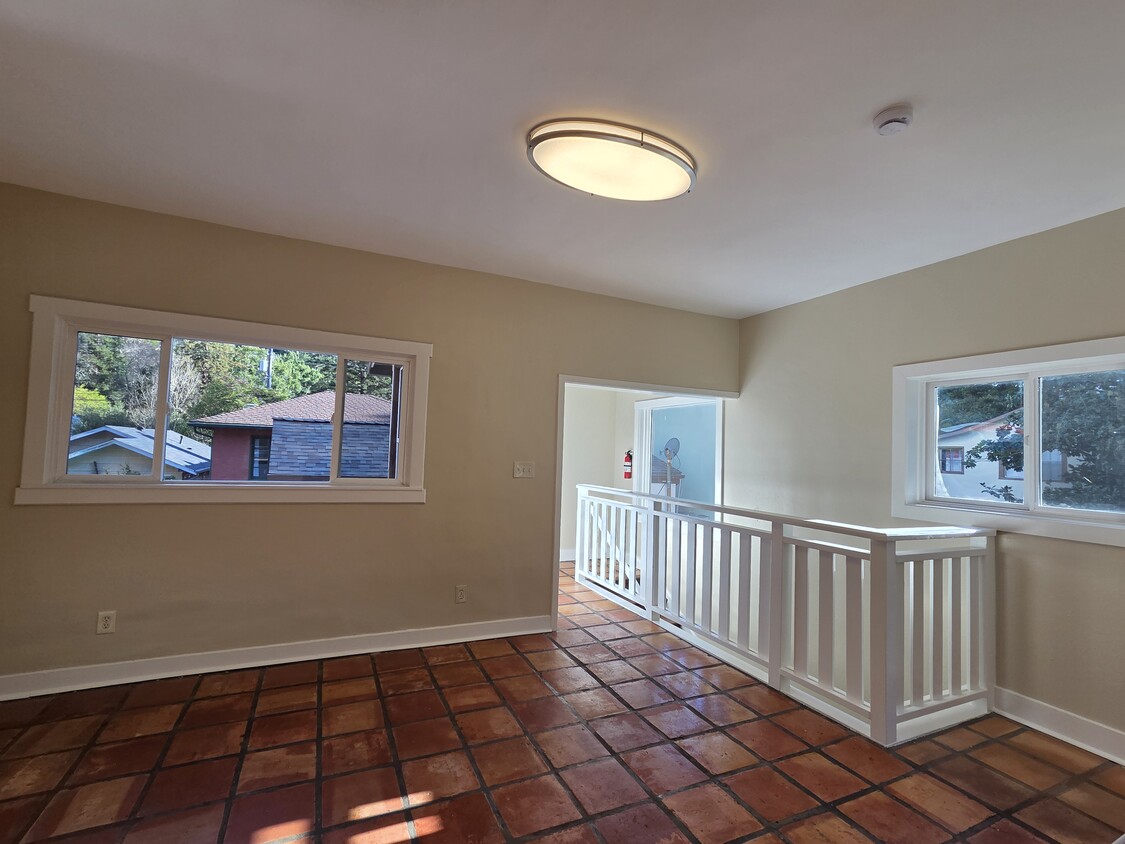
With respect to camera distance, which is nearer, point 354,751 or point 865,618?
point 354,751

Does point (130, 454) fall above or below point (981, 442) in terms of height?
below

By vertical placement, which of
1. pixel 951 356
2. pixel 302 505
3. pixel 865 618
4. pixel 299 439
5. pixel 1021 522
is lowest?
pixel 865 618

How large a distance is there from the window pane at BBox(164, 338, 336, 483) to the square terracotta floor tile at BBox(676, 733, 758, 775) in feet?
8.27

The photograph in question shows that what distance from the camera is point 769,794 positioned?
6.77ft

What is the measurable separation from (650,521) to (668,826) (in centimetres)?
240

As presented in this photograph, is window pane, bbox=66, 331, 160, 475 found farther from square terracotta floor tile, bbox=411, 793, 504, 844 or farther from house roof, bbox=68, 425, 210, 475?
square terracotta floor tile, bbox=411, 793, 504, 844

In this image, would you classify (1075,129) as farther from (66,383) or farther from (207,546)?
(66,383)

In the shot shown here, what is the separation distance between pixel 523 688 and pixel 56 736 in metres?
2.07

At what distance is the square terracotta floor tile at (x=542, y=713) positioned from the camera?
2525 millimetres

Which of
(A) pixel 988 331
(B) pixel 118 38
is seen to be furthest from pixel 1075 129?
(B) pixel 118 38

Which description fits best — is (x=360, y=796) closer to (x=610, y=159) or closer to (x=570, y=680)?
(x=570, y=680)

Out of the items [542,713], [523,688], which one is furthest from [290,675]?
[542,713]

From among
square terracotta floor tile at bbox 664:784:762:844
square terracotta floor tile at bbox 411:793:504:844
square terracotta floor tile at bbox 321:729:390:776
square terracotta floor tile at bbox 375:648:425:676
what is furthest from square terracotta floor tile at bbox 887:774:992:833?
square terracotta floor tile at bbox 375:648:425:676

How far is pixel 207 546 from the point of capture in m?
2.97
